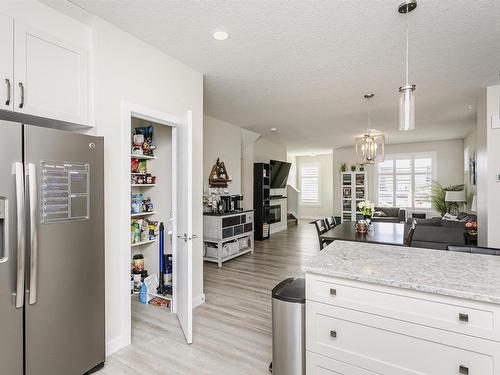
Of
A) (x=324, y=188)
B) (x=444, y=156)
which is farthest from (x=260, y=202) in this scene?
(x=444, y=156)

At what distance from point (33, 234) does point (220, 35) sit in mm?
2080

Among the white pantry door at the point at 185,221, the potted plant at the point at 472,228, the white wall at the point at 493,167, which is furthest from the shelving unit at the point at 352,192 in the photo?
the white pantry door at the point at 185,221

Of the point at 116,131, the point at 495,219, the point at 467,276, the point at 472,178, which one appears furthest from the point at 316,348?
the point at 472,178

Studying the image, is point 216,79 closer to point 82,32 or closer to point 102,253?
point 82,32

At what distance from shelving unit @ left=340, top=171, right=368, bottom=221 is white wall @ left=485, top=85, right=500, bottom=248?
5.35m

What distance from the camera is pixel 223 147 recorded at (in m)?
5.90

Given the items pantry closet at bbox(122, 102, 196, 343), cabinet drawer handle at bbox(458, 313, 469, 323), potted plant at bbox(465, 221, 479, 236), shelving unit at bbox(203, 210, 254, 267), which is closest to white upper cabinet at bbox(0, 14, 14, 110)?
pantry closet at bbox(122, 102, 196, 343)

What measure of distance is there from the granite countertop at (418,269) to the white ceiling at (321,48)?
179cm

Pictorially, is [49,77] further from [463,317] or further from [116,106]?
[463,317]

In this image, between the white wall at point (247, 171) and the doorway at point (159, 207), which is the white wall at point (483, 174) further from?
the white wall at point (247, 171)

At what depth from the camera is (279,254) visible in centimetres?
584

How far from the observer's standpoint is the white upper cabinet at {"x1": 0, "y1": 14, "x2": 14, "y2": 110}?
1724 millimetres

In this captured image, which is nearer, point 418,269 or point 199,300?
point 418,269

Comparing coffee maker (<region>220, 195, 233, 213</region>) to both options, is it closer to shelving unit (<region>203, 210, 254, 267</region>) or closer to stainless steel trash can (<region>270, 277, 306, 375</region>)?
shelving unit (<region>203, 210, 254, 267</region>)
